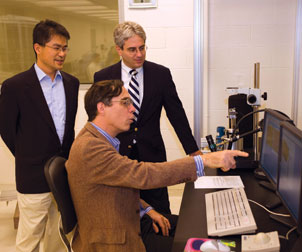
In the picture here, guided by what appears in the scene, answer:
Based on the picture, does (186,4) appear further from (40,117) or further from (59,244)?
(59,244)

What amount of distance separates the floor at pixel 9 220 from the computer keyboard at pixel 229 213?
1711mm

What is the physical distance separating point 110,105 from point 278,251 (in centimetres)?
85

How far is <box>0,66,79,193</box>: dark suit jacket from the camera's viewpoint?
207 cm

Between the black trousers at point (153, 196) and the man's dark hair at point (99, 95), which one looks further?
the black trousers at point (153, 196)

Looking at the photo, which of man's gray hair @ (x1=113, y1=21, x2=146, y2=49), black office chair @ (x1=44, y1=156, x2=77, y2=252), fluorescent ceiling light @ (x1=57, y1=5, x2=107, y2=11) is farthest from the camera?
fluorescent ceiling light @ (x1=57, y1=5, x2=107, y2=11)

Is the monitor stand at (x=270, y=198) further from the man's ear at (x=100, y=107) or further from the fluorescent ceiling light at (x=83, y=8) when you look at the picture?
the fluorescent ceiling light at (x=83, y=8)

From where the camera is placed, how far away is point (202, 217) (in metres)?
1.46

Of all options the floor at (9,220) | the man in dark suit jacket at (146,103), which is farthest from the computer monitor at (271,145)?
the floor at (9,220)

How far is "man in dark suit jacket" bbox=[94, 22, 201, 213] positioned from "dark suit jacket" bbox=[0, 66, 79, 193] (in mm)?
432

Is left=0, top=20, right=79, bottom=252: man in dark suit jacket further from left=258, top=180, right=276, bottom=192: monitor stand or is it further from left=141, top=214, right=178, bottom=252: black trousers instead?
left=258, top=180, right=276, bottom=192: monitor stand

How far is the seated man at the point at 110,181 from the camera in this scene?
4.51 feet

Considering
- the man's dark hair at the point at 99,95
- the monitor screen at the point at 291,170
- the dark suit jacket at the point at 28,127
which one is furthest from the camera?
the dark suit jacket at the point at 28,127

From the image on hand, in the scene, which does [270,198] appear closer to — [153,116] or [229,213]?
[229,213]

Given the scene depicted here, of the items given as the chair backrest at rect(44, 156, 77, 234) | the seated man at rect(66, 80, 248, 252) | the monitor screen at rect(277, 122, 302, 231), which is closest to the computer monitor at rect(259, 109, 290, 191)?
the monitor screen at rect(277, 122, 302, 231)
